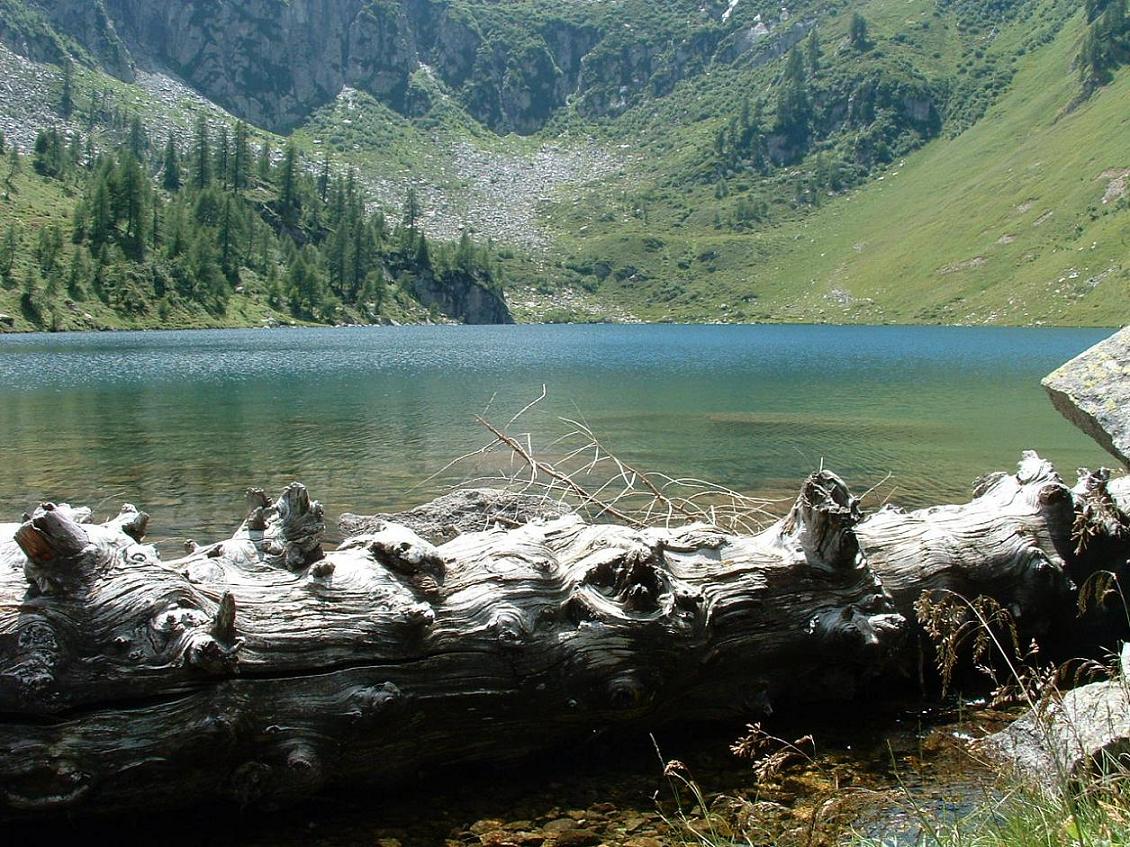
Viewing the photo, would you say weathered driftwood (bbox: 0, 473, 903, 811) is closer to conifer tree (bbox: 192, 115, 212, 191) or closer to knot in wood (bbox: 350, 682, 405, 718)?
knot in wood (bbox: 350, 682, 405, 718)

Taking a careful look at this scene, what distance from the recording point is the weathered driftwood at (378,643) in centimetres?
529

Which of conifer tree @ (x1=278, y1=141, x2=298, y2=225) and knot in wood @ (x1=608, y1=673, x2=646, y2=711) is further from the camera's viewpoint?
conifer tree @ (x1=278, y1=141, x2=298, y2=225)

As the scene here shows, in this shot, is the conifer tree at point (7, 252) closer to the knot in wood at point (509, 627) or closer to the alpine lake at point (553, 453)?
the alpine lake at point (553, 453)

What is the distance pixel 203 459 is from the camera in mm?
23875

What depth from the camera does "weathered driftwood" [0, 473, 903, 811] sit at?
17.3 feet

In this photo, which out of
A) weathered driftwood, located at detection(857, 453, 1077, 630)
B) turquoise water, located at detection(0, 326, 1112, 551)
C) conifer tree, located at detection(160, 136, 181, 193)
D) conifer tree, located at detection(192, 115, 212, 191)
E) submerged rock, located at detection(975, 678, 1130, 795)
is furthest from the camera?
conifer tree, located at detection(160, 136, 181, 193)

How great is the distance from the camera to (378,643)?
598 centimetres

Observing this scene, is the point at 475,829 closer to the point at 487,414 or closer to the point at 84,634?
the point at 84,634

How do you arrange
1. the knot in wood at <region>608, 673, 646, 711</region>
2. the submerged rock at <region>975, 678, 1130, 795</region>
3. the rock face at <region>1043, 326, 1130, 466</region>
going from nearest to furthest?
the submerged rock at <region>975, 678, 1130, 795</region>, the knot in wood at <region>608, 673, 646, 711</region>, the rock face at <region>1043, 326, 1130, 466</region>

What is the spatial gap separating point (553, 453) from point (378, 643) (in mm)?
19509

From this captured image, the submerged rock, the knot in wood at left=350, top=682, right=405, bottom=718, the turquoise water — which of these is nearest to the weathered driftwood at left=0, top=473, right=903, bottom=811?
the knot in wood at left=350, top=682, right=405, bottom=718

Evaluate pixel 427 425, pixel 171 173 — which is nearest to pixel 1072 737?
pixel 427 425

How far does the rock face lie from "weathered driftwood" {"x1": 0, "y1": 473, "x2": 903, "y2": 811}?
3.90 meters

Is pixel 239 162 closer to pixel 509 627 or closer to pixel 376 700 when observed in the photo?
pixel 509 627
